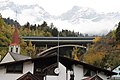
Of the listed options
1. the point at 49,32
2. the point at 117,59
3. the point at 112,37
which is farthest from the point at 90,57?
the point at 49,32

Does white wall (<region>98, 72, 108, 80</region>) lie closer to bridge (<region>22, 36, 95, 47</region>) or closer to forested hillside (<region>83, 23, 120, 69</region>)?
forested hillside (<region>83, 23, 120, 69</region>)

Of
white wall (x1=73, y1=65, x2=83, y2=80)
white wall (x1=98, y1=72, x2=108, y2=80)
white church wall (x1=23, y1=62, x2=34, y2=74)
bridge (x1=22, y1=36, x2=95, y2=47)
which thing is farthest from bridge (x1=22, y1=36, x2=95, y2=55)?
white church wall (x1=23, y1=62, x2=34, y2=74)

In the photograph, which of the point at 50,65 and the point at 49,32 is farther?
the point at 49,32

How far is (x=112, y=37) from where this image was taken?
76.1 m

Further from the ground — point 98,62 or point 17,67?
point 17,67

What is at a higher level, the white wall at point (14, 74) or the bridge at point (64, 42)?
the white wall at point (14, 74)

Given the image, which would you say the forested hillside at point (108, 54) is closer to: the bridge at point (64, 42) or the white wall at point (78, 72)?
the bridge at point (64, 42)

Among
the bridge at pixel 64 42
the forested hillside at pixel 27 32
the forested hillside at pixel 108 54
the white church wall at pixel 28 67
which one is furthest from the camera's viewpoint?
the bridge at pixel 64 42

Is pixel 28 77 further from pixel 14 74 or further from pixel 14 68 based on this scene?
pixel 14 68

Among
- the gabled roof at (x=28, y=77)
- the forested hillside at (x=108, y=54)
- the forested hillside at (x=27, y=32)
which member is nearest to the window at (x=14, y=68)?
the gabled roof at (x=28, y=77)

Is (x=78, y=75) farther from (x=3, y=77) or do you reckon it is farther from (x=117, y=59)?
(x=117, y=59)

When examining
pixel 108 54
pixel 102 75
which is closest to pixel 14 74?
pixel 102 75

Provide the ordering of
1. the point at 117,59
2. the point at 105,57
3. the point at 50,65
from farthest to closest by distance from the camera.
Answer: the point at 105,57
the point at 117,59
the point at 50,65

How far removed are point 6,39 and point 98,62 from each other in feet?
85.4
